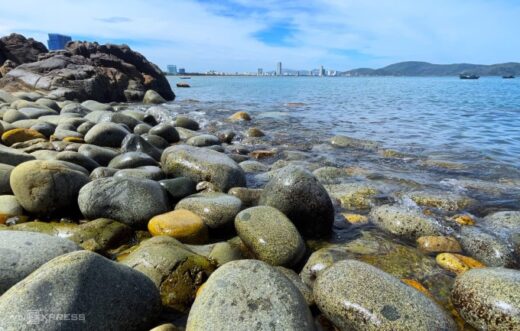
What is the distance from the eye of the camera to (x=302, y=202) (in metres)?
4.97

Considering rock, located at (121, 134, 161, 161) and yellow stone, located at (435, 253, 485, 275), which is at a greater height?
rock, located at (121, 134, 161, 161)

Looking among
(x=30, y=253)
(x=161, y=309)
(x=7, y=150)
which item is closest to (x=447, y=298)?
(x=161, y=309)

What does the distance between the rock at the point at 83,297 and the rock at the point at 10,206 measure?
9.33ft

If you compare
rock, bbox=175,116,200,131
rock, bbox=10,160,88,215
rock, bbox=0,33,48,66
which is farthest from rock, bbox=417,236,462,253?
rock, bbox=0,33,48,66

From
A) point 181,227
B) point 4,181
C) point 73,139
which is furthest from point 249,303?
point 73,139

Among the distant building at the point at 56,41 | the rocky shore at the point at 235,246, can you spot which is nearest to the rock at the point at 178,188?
the rocky shore at the point at 235,246

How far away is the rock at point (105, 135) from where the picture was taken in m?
9.25

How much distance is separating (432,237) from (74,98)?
23187mm

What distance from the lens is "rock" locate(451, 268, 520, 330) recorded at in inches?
119

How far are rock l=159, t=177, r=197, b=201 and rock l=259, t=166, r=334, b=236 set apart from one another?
1539mm

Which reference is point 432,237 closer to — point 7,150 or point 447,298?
point 447,298

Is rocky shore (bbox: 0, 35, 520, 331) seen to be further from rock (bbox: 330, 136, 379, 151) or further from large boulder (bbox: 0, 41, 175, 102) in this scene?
large boulder (bbox: 0, 41, 175, 102)
